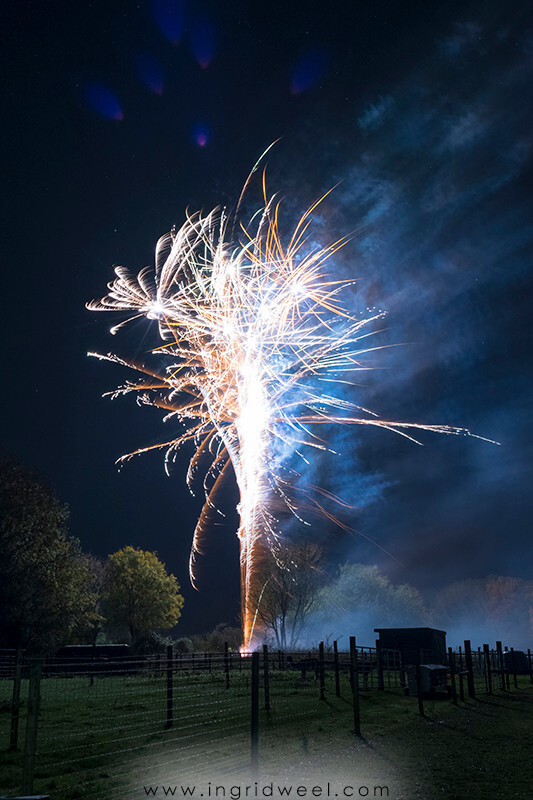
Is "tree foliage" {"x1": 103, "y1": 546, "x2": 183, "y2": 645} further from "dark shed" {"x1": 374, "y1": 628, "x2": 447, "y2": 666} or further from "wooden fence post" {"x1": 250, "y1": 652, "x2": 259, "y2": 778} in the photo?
"wooden fence post" {"x1": 250, "y1": 652, "x2": 259, "y2": 778}

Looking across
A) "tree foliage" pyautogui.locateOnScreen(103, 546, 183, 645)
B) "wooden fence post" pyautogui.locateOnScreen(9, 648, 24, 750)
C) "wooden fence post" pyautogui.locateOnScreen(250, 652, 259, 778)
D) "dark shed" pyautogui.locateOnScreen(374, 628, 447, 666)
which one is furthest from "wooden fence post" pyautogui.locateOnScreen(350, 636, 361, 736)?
"tree foliage" pyautogui.locateOnScreen(103, 546, 183, 645)

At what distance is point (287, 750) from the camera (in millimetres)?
12062

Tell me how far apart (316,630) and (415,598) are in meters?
→ 19.8

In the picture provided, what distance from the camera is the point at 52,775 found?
993 centimetres

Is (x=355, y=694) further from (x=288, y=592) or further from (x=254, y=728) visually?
(x=288, y=592)

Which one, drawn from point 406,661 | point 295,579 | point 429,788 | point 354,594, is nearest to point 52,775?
point 429,788

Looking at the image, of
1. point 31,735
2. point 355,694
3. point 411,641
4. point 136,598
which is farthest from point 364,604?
point 31,735

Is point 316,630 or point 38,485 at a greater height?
point 38,485

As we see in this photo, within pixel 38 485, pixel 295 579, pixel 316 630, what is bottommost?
pixel 316 630

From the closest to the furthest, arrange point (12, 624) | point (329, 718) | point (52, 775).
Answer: point (52, 775)
point (329, 718)
point (12, 624)

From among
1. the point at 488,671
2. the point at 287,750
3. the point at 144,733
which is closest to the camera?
the point at 287,750

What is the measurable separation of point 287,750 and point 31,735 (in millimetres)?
7045

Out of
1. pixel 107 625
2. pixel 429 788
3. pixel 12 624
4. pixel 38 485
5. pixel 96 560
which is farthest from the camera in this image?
pixel 96 560

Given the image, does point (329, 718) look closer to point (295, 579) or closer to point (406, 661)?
point (406, 661)
